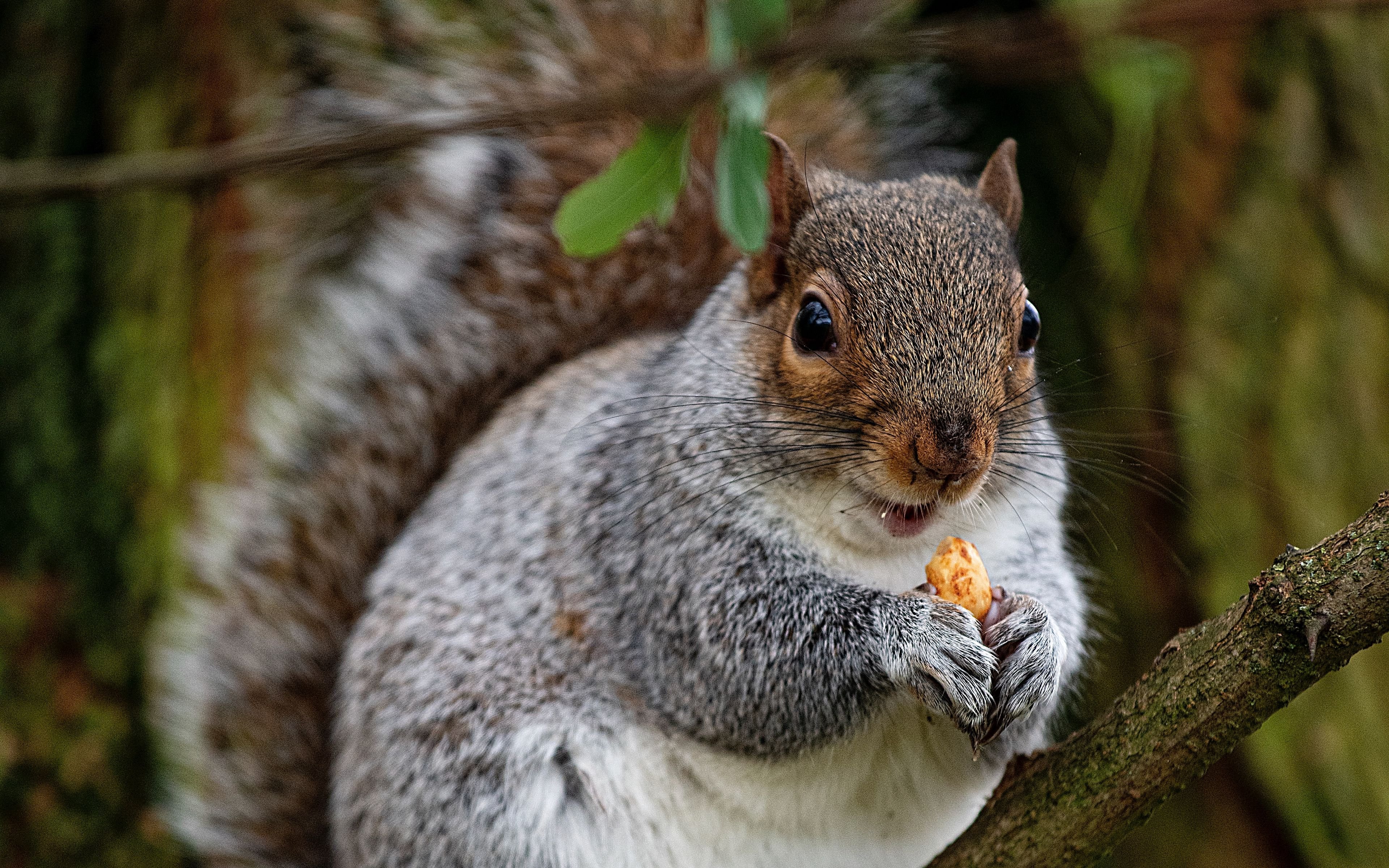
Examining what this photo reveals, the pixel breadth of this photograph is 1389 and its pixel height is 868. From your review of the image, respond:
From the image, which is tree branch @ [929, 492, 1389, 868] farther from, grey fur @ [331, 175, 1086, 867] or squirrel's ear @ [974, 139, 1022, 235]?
squirrel's ear @ [974, 139, 1022, 235]

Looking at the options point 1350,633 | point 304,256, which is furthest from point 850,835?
point 304,256

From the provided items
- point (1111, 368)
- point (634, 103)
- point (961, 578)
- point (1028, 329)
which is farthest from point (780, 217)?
point (1111, 368)

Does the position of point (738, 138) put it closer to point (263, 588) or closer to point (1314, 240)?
point (263, 588)

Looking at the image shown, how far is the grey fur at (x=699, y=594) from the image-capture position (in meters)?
1.06

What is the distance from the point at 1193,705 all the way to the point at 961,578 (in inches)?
10.8

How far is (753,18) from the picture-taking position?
0.69 m

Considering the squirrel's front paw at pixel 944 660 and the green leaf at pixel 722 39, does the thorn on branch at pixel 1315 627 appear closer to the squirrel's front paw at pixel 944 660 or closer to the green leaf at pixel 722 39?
the squirrel's front paw at pixel 944 660

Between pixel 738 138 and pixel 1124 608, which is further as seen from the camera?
pixel 1124 608

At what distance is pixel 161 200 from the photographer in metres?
1.80

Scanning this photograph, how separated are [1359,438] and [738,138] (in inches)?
58.8

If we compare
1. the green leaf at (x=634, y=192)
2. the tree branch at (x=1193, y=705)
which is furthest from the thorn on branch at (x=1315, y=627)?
the green leaf at (x=634, y=192)

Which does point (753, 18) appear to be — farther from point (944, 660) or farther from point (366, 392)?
point (366, 392)

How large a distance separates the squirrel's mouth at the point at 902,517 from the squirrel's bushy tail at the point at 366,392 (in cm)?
63

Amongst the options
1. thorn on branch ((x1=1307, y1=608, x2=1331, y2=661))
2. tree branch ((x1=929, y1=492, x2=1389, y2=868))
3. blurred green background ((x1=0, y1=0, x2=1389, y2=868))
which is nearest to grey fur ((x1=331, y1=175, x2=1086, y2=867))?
tree branch ((x1=929, y1=492, x2=1389, y2=868))
